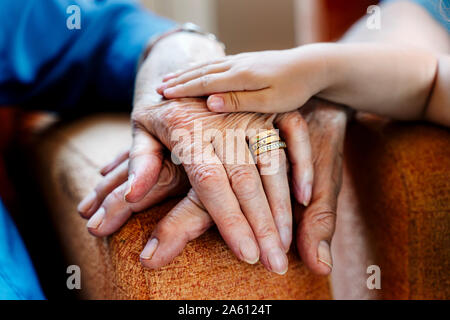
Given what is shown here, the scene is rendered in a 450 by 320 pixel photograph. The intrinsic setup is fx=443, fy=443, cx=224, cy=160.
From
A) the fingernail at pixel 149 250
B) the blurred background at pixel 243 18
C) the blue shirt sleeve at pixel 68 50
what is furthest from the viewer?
the blurred background at pixel 243 18

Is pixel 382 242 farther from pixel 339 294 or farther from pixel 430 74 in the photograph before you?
pixel 430 74

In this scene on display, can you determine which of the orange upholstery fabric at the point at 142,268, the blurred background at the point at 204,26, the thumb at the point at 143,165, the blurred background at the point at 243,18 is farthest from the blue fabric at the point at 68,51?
the blurred background at the point at 243,18

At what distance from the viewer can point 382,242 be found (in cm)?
65

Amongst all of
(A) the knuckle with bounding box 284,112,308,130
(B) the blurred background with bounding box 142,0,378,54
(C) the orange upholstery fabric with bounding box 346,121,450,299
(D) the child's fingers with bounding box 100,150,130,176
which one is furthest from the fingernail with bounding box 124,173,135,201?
(B) the blurred background with bounding box 142,0,378,54

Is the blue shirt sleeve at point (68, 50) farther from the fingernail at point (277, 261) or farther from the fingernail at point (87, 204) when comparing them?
the fingernail at point (277, 261)

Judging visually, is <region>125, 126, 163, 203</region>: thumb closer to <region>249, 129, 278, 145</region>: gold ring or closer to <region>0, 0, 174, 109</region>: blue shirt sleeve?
<region>249, 129, 278, 145</region>: gold ring

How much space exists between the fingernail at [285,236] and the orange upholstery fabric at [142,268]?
47 millimetres

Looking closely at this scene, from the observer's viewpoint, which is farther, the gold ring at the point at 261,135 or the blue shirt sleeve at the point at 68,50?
the blue shirt sleeve at the point at 68,50

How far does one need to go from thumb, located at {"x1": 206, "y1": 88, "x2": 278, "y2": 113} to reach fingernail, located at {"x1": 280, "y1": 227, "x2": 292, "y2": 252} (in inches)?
6.4

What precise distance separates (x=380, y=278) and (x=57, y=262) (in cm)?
→ 60

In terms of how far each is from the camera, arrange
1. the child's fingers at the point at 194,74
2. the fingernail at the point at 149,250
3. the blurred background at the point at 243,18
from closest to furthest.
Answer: the fingernail at the point at 149,250 → the child's fingers at the point at 194,74 → the blurred background at the point at 243,18

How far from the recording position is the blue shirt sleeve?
0.89 meters

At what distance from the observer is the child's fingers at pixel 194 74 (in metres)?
0.59

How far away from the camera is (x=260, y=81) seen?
1.85 ft
